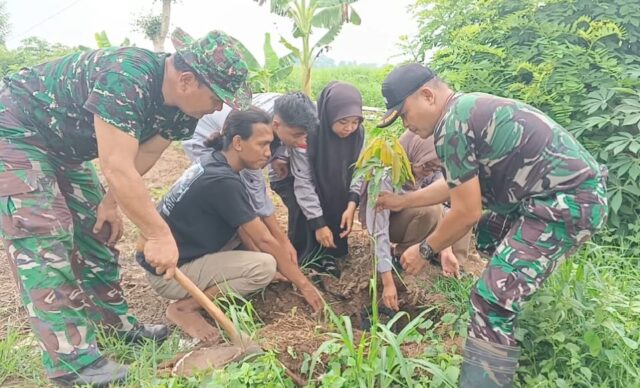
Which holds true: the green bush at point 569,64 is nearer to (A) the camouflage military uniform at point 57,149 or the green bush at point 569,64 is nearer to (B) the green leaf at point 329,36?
(B) the green leaf at point 329,36

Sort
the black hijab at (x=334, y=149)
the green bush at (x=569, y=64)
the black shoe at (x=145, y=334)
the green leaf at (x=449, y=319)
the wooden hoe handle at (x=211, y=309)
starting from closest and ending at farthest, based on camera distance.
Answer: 1. the wooden hoe handle at (x=211, y=309)
2. the green leaf at (x=449, y=319)
3. the black shoe at (x=145, y=334)
4. the black hijab at (x=334, y=149)
5. the green bush at (x=569, y=64)

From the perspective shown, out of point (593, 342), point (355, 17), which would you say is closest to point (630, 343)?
point (593, 342)

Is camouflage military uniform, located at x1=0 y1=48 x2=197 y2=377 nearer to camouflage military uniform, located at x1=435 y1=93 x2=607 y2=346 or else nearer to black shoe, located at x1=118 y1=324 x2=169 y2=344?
black shoe, located at x1=118 y1=324 x2=169 y2=344

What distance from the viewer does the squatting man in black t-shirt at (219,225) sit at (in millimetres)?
2852

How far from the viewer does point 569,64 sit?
432 centimetres

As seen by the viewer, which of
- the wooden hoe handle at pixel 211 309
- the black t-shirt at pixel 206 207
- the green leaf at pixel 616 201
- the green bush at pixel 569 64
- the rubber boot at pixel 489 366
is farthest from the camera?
the green bush at pixel 569 64

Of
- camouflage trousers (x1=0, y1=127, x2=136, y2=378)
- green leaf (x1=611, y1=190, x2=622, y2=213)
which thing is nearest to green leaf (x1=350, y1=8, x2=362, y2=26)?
green leaf (x1=611, y1=190, x2=622, y2=213)

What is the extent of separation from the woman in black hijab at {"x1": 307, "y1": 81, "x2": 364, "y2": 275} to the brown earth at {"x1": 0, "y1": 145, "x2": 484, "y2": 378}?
23 centimetres

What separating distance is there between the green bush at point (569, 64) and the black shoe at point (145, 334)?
9.81ft

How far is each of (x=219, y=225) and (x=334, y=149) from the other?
3.08ft

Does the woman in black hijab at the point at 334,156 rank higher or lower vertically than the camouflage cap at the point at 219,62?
lower

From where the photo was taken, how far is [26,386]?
8.14ft

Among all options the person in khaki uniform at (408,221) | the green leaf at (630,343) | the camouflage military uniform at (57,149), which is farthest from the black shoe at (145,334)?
the green leaf at (630,343)

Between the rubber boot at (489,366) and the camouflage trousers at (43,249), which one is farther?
the camouflage trousers at (43,249)
